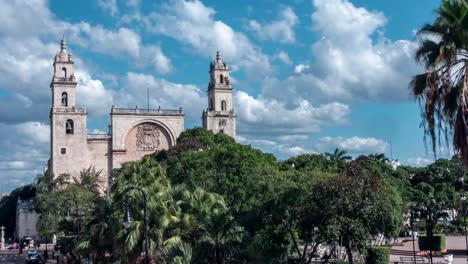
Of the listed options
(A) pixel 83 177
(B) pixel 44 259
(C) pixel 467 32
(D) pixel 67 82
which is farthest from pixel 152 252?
(D) pixel 67 82

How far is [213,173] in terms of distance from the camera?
4144 centimetres

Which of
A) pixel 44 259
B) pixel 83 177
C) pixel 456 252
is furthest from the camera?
pixel 83 177

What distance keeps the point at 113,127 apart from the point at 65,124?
218 inches

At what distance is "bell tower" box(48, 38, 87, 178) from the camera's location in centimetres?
7412

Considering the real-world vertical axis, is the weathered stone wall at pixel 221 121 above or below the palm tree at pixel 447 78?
above

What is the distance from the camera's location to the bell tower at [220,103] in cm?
8006

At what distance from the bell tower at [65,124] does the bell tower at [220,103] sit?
1519 centimetres

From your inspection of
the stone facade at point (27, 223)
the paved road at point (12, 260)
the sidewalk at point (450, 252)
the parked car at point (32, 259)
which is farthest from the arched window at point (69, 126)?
the sidewalk at point (450, 252)

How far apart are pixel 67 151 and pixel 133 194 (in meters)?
52.9

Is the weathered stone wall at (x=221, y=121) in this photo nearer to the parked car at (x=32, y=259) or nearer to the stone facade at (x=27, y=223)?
Result: the stone facade at (x=27, y=223)

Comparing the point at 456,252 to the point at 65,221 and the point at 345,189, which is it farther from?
the point at 65,221

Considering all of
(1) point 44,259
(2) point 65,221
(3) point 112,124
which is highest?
(3) point 112,124

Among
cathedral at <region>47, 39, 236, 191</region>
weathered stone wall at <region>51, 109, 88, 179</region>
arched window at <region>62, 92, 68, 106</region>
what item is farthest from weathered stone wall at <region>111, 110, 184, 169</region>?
arched window at <region>62, 92, 68, 106</region>

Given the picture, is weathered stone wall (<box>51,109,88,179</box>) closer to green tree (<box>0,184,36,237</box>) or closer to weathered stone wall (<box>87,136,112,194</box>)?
weathered stone wall (<box>87,136,112,194</box>)
